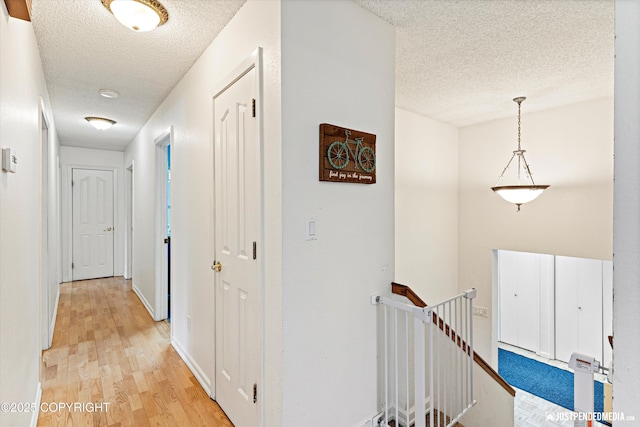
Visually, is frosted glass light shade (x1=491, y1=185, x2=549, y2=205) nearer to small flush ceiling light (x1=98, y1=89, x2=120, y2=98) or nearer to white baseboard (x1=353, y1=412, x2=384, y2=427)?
white baseboard (x1=353, y1=412, x2=384, y2=427)

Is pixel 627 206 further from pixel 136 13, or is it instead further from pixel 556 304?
pixel 556 304

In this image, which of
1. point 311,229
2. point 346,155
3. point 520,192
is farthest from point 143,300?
point 520,192

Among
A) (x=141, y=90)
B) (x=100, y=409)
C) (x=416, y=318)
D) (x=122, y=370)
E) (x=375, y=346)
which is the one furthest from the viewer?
(x=141, y=90)

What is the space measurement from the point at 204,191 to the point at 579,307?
6.35 metres

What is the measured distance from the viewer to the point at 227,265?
2.01 metres

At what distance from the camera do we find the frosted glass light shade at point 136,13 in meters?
1.66

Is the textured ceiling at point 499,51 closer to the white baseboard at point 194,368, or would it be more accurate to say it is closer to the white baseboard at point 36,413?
the white baseboard at point 194,368

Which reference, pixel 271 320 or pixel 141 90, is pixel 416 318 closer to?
pixel 271 320

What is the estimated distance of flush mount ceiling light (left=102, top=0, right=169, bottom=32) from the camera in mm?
1666

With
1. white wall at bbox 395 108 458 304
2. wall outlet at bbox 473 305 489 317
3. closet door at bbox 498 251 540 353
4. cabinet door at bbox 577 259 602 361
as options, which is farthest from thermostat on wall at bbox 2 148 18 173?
cabinet door at bbox 577 259 602 361

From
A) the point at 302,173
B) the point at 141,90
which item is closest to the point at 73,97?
the point at 141,90

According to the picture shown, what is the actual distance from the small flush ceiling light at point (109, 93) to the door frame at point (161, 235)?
574 mm

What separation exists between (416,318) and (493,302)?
117 inches

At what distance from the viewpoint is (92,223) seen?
19.2 ft
